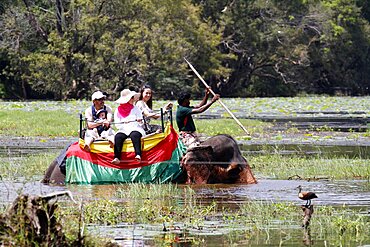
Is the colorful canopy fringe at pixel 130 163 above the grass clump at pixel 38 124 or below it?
above

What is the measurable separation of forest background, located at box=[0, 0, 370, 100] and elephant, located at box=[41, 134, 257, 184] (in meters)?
35.3

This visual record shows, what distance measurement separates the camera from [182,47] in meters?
55.1

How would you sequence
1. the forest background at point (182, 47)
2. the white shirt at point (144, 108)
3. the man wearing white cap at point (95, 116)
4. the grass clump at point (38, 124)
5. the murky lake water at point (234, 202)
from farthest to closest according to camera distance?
the forest background at point (182, 47) → the grass clump at point (38, 124) → the white shirt at point (144, 108) → the man wearing white cap at point (95, 116) → the murky lake water at point (234, 202)

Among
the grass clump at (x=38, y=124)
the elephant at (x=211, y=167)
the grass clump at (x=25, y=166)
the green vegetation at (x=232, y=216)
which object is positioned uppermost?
the green vegetation at (x=232, y=216)

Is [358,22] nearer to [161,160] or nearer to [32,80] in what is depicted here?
[32,80]

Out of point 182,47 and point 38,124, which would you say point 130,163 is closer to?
point 38,124

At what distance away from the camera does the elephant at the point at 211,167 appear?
14766 millimetres

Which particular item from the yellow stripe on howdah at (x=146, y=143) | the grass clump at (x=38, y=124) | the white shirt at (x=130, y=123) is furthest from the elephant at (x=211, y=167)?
the grass clump at (x=38, y=124)

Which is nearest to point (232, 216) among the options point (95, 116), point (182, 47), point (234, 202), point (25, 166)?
point (234, 202)

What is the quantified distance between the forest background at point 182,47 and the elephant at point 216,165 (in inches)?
1398

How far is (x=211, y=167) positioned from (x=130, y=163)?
4.09ft

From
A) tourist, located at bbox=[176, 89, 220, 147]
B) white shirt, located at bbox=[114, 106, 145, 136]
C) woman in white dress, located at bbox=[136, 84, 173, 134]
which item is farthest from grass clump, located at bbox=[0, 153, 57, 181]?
tourist, located at bbox=[176, 89, 220, 147]

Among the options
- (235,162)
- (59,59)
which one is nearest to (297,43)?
(59,59)

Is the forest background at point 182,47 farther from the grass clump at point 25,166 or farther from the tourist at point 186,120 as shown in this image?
the tourist at point 186,120
